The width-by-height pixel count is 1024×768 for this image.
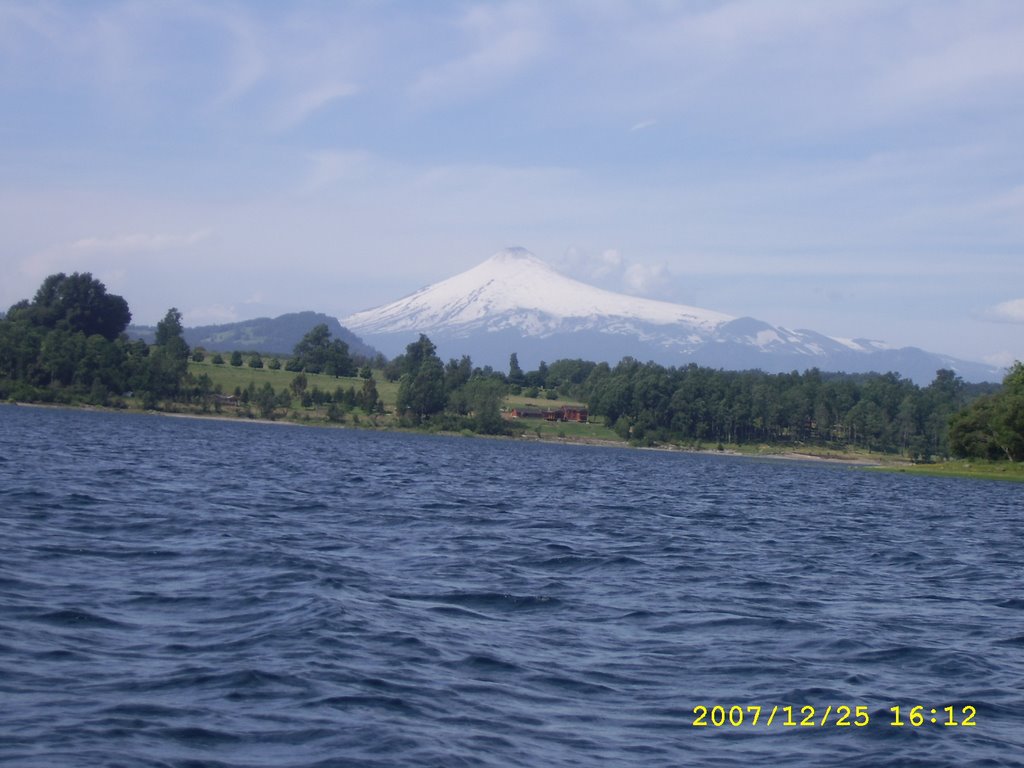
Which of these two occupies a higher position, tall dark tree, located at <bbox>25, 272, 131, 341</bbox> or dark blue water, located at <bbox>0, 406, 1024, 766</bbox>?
tall dark tree, located at <bbox>25, 272, 131, 341</bbox>

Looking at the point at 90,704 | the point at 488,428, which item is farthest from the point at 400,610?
the point at 488,428

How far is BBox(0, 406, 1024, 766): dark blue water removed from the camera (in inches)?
430

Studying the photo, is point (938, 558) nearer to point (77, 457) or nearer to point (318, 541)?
point (318, 541)

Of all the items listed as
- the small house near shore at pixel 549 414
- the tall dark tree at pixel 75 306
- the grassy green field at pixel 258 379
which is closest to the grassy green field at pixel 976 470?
the small house near shore at pixel 549 414
